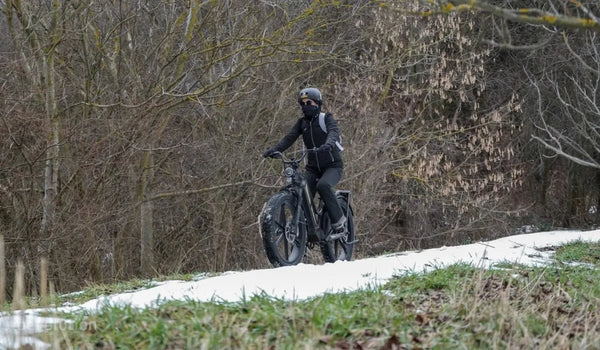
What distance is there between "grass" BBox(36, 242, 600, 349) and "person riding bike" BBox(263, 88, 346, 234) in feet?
12.7

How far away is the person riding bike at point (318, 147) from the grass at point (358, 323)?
3868 mm

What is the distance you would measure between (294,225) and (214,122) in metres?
7.59

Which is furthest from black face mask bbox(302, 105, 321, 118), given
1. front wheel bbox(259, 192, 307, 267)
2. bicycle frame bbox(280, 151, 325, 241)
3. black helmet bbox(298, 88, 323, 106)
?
front wheel bbox(259, 192, 307, 267)

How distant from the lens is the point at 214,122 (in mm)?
16781

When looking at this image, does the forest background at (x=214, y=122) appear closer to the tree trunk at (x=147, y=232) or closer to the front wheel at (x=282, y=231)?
the tree trunk at (x=147, y=232)

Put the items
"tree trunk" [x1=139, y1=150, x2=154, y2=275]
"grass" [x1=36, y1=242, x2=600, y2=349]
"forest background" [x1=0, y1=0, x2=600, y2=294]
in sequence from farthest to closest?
"tree trunk" [x1=139, y1=150, x2=154, y2=275]
"forest background" [x1=0, y1=0, x2=600, y2=294]
"grass" [x1=36, y1=242, x2=600, y2=349]

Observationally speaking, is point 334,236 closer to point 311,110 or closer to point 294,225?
point 294,225

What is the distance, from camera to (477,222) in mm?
24516

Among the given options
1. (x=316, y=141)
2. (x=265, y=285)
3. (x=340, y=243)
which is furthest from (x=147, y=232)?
(x=265, y=285)

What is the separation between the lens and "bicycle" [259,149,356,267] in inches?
358

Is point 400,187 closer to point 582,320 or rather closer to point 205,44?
point 205,44

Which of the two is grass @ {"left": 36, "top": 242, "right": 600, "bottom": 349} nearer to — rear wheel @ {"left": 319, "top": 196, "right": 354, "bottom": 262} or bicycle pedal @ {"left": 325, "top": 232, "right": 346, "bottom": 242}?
bicycle pedal @ {"left": 325, "top": 232, "right": 346, "bottom": 242}

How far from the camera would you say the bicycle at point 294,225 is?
29.9 feet

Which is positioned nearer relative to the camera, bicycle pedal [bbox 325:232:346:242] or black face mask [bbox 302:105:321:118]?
black face mask [bbox 302:105:321:118]
